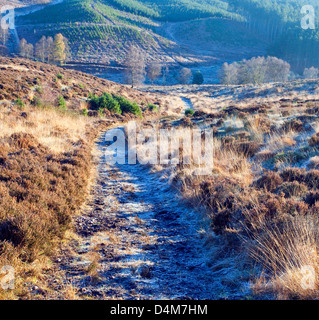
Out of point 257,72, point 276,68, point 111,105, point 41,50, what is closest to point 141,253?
point 111,105

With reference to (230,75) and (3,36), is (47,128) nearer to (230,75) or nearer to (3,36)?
(230,75)

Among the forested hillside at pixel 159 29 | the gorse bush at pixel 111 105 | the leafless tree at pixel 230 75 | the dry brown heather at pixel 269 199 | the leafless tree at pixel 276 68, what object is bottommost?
the gorse bush at pixel 111 105

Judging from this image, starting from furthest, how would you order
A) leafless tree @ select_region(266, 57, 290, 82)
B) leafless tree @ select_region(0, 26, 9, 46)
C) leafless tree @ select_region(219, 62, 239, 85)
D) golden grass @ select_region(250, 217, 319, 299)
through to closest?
1. leafless tree @ select_region(0, 26, 9, 46)
2. leafless tree @ select_region(219, 62, 239, 85)
3. leafless tree @ select_region(266, 57, 290, 82)
4. golden grass @ select_region(250, 217, 319, 299)

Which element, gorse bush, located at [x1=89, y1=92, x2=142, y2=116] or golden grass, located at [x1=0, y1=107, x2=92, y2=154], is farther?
gorse bush, located at [x1=89, y1=92, x2=142, y2=116]

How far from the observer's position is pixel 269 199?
14.4 feet

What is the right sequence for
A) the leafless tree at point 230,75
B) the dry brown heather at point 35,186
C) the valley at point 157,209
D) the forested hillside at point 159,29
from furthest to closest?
the forested hillside at point 159,29 < the leafless tree at point 230,75 < the dry brown heather at point 35,186 < the valley at point 157,209

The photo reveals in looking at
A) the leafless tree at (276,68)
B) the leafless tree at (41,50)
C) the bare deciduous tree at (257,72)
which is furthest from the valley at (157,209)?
the leafless tree at (41,50)

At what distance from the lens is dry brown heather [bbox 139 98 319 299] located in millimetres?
3062

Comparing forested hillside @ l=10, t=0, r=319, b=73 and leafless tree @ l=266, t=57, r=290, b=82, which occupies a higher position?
forested hillside @ l=10, t=0, r=319, b=73

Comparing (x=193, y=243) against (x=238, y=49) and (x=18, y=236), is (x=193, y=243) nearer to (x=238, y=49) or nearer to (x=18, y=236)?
(x=18, y=236)

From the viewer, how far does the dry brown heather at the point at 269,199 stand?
306 centimetres

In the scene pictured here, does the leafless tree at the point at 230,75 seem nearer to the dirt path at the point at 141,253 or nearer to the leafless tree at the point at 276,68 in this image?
the leafless tree at the point at 276,68

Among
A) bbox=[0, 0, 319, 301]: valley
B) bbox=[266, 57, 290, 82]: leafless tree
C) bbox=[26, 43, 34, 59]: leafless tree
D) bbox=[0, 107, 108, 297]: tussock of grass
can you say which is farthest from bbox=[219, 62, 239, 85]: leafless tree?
bbox=[0, 107, 108, 297]: tussock of grass

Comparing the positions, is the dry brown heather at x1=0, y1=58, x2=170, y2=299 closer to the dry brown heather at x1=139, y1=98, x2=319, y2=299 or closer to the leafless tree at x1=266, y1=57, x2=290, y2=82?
the dry brown heather at x1=139, y1=98, x2=319, y2=299
